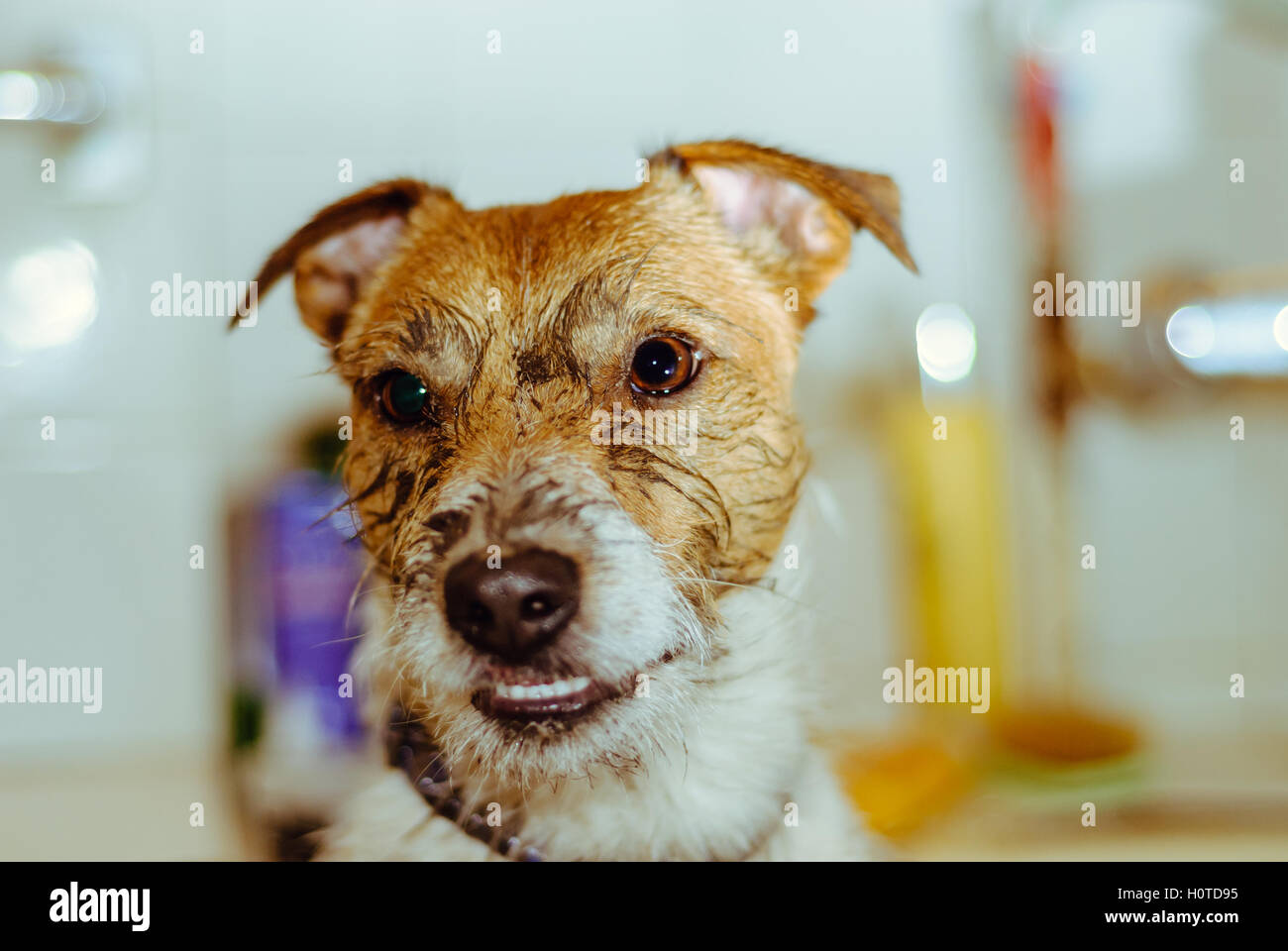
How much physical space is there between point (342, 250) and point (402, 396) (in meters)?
0.17

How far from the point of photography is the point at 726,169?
750 millimetres

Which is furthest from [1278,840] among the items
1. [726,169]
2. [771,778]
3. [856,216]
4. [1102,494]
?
[726,169]

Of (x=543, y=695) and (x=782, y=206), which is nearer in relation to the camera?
(x=543, y=695)

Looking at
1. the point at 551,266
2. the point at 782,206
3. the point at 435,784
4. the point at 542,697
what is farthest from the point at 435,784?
the point at 782,206

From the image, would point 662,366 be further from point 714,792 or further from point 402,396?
point 714,792

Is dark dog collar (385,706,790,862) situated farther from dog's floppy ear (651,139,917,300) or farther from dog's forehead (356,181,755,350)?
dog's floppy ear (651,139,917,300)

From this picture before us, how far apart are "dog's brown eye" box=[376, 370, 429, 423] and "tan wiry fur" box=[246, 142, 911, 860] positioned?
1cm

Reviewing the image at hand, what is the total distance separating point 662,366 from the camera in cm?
69

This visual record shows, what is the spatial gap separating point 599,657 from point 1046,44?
1057mm

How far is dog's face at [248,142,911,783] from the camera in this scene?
2.05ft

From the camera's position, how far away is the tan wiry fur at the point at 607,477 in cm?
64

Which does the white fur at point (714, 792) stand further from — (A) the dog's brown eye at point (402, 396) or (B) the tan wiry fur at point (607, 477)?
(A) the dog's brown eye at point (402, 396)

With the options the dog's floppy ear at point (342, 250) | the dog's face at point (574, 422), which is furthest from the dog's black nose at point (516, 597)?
the dog's floppy ear at point (342, 250)

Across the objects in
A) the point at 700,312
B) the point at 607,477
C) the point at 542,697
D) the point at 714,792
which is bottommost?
the point at 714,792
